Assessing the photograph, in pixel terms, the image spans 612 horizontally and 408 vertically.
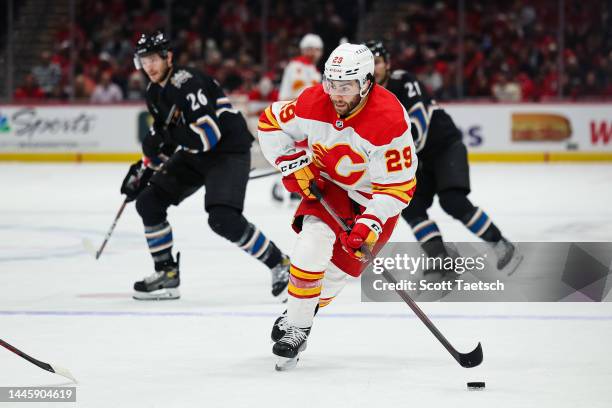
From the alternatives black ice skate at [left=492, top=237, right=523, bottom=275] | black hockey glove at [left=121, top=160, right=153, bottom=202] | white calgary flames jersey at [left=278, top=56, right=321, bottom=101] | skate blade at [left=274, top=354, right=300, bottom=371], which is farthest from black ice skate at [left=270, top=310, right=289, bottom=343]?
white calgary flames jersey at [left=278, top=56, right=321, bottom=101]

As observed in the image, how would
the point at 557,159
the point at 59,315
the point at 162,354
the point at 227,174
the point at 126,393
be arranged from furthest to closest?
the point at 557,159, the point at 227,174, the point at 59,315, the point at 162,354, the point at 126,393

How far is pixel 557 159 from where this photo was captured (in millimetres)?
13469

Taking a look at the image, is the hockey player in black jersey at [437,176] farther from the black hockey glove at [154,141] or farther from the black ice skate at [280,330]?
the black ice skate at [280,330]

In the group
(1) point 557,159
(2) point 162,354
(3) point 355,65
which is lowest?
(1) point 557,159

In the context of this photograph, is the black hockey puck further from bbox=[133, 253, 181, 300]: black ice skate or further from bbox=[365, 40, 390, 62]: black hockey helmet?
bbox=[365, 40, 390, 62]: black hockey helmet

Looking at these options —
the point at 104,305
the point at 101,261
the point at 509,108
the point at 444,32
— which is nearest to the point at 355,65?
the point at 104,305

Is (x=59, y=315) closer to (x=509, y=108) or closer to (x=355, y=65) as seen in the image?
(x=355, y=65)

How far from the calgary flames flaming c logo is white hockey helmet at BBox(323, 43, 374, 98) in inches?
7.8

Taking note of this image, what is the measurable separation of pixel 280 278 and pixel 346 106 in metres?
1.68

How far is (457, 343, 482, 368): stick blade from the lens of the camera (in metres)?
3.81

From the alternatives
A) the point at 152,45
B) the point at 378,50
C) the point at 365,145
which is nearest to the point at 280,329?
the point at 365,145

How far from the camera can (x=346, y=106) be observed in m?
3.81

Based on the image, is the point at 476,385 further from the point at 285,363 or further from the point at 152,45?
the point at 152,45

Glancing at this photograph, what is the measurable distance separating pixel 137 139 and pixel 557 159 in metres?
4.88
